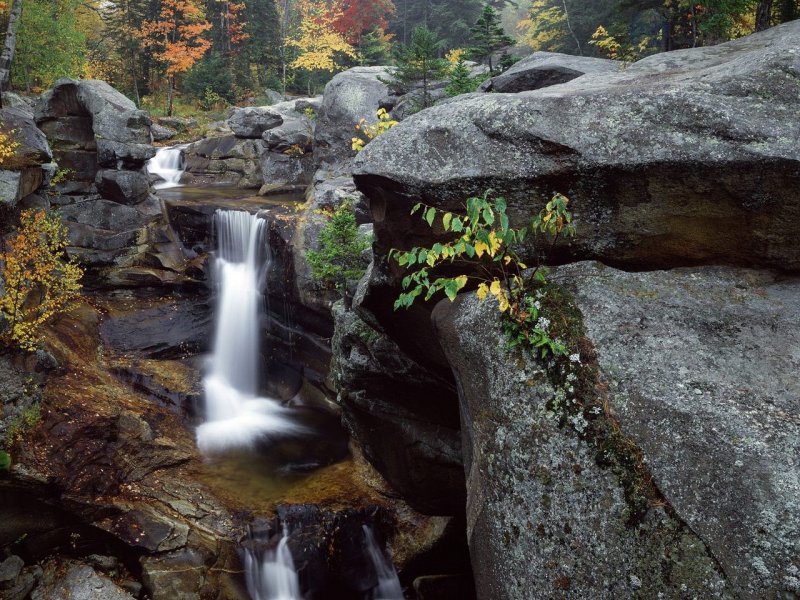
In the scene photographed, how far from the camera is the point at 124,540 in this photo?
897 centimetres

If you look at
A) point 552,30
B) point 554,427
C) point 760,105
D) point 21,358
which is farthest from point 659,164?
point 552,30

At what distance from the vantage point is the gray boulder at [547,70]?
1371cm

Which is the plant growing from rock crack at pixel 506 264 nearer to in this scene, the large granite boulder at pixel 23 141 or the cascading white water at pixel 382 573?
the cascading white water at pixel 382 573

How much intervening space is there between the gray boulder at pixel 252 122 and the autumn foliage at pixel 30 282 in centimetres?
1254

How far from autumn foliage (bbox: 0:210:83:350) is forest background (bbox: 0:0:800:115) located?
1465 cm

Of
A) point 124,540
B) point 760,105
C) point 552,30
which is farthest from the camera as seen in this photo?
point 552,30

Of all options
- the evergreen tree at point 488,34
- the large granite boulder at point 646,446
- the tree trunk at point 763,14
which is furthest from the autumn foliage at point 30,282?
Answer: the tree trunk at point 763,14

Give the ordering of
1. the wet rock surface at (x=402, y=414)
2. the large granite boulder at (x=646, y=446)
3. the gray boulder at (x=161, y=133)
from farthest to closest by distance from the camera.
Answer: the gray boulder at (x=161, y=133) → the wet rock surface at (x=402, y=414) → the large granite boulder at (x=646, y=446)

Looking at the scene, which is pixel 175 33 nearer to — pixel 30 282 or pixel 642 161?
pixel 30 282

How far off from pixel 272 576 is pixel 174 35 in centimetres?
3385

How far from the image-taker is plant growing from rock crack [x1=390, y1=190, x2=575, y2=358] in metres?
4.88

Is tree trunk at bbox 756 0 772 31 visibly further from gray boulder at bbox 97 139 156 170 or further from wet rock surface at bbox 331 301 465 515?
gray boulder at bbox 97 139 156 170

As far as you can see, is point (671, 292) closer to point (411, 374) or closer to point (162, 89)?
point (411, 374)

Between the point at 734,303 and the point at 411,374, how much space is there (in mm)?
5182
